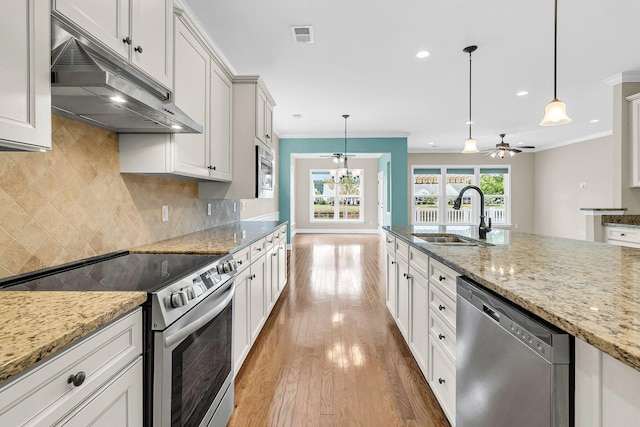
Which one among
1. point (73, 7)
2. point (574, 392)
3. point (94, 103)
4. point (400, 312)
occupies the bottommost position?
point (400, 312)

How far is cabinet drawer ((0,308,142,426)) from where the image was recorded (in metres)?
0.65

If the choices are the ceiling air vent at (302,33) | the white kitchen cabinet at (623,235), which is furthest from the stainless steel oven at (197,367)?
the white kitchen cabinet at (623,235)

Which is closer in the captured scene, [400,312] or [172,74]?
[172,74]

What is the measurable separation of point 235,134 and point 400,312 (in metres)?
2.27

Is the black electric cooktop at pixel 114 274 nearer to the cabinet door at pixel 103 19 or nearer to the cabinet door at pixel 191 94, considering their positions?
the cabinet door at pixel 191 94

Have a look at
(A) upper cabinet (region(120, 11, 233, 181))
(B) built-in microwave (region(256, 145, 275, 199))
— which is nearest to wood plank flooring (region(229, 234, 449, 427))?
(B) built-in microwave (region(256, 145, 275, 199))

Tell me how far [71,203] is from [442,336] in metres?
2.03

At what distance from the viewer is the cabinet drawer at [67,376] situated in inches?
25.5

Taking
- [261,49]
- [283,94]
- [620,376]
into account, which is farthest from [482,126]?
[620,376]

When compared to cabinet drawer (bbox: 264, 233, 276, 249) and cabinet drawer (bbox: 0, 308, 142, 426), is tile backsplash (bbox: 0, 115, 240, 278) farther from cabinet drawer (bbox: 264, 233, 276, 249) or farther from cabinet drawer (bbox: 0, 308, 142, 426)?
cabinet drawer (bbox: 264, 233, 276, 249)

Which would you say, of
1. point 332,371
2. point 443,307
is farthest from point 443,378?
point 332,371

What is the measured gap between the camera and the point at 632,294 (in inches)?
39.5

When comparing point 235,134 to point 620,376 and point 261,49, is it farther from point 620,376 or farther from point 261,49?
point 620,376

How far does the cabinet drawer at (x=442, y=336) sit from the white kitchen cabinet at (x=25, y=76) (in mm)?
1820
